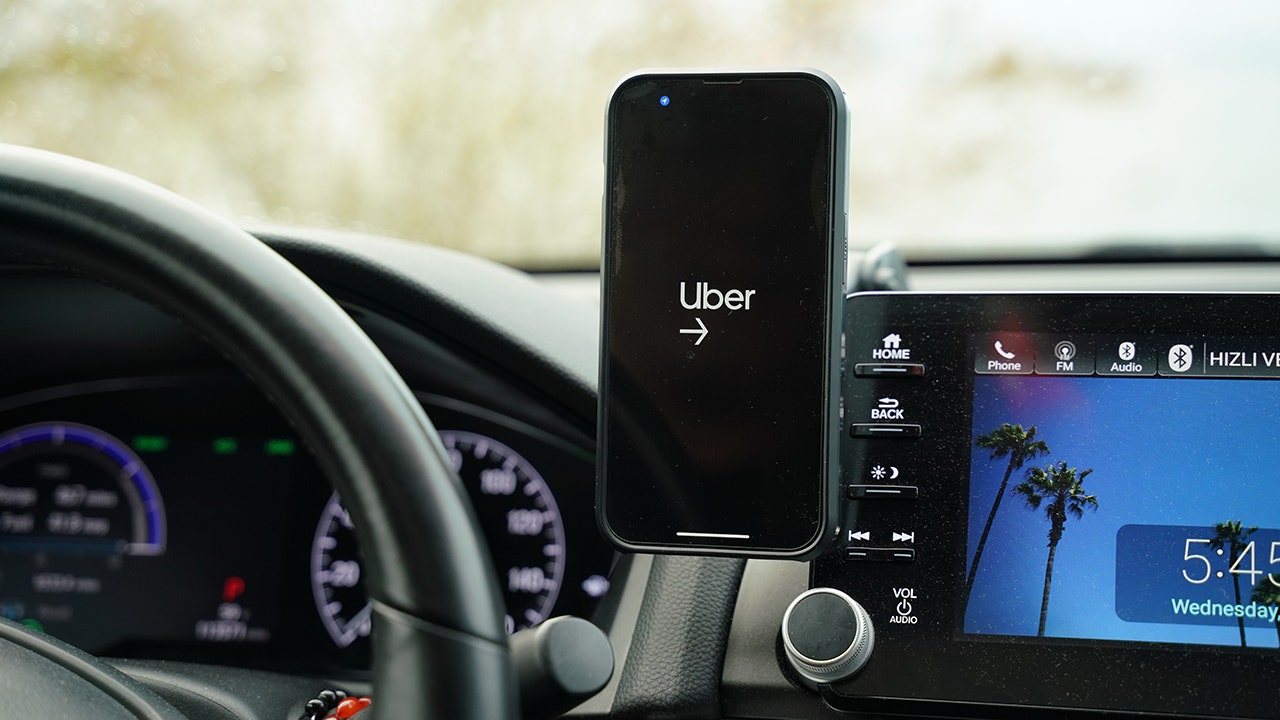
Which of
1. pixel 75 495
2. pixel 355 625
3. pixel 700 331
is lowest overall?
pixel 355 625

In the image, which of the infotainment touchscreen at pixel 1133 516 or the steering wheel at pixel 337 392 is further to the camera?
the infotainment touchscreen at pixel 1133 516

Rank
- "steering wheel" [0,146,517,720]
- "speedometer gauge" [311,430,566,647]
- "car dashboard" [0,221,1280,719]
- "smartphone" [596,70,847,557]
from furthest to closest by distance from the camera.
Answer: "speedometer gauge" [311,430,566,647]
"car dashboard" [0,221,1280,719]
"smartphone" [596,70,847,557]
"steering wheel" [0,146,517,720]

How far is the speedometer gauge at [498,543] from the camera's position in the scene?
108 centimetres

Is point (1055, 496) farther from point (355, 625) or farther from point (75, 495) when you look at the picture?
point (75, 495)

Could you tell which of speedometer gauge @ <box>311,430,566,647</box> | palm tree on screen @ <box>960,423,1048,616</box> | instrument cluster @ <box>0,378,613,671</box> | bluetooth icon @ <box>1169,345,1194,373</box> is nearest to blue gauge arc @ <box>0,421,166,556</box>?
instrument cluster @ <box>0,378,613,671</box>

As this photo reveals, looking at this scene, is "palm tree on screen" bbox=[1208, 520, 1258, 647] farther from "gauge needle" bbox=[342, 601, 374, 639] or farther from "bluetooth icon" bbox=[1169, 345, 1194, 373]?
"gauge needle" bbox=[342, 601, 374, 639]

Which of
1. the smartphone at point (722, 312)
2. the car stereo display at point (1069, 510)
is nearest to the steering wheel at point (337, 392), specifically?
the smartphone at point (722, 312)

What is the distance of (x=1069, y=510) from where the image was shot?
72cm

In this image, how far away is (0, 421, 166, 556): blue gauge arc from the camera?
1174mm

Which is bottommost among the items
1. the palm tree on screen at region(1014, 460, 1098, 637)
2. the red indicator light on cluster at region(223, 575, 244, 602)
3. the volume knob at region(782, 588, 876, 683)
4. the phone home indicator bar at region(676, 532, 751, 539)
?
the red indicator light on cluster at region(223, 575, 244, 602)

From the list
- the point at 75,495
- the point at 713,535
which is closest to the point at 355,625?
the point at 75,495

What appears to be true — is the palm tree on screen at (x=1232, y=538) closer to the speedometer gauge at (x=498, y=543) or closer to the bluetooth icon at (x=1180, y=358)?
the bluetooth icon at (x=1180, y=358)

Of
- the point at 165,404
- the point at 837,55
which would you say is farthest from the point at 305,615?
the point at 837,55

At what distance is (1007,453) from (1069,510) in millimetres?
47
